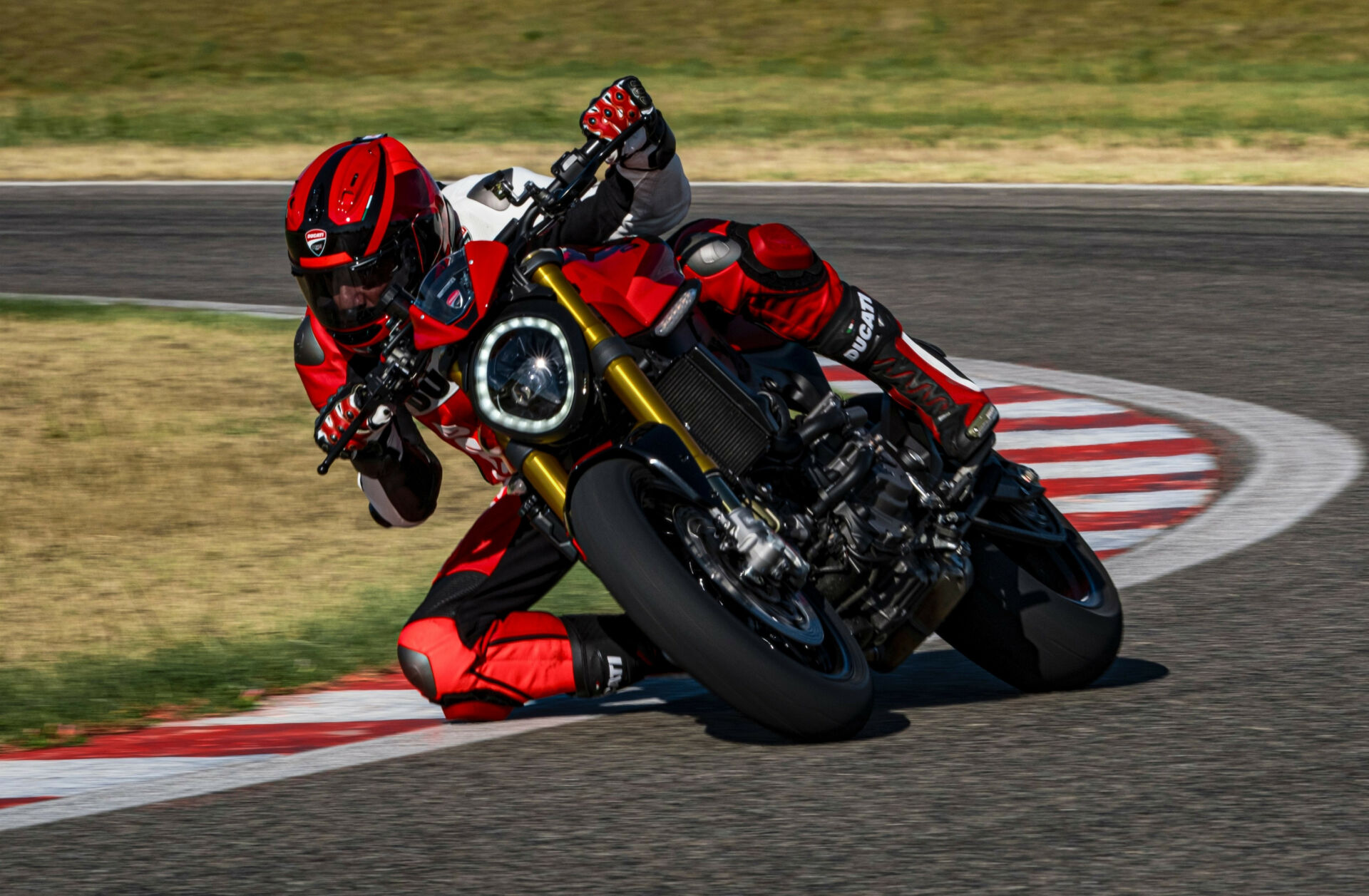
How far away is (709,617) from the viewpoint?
171 inches

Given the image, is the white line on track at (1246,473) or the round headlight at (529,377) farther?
the white line on track at (1246,473)

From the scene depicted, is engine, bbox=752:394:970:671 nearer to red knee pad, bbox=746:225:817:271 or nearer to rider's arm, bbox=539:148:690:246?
red knee pad, bbox=746:225:817:271

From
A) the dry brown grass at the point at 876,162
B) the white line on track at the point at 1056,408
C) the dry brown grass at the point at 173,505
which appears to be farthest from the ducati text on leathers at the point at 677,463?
the dry brown grass at the point at 876,162

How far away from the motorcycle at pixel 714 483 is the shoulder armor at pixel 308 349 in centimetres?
43

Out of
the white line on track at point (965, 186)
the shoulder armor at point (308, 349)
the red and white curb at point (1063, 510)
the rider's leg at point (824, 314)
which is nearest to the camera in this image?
the red and white curb at point (1063, 510)

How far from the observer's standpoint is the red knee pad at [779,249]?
16.7ft

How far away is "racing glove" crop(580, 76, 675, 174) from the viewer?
16.4 feet

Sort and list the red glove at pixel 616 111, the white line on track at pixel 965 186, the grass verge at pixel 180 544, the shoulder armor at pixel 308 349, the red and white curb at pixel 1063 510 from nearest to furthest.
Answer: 1. the red and white curb at pixel 1063 510
2. the red glove at pixel 616 111
3. the shoulder armor at pixel 308 349
4. the grass verge at pixel 180 544
5. the white line on track at pixel 965 186

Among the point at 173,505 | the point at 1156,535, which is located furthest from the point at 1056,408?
the point at 173,505

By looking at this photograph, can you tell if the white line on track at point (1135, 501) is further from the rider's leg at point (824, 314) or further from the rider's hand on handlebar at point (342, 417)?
the rider's hand on handlebar at point (342, 417)

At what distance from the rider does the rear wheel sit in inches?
13.0

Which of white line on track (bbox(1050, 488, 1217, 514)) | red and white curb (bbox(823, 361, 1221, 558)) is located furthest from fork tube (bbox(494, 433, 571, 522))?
white line on track (bbox(1050, 488, 1217, 514))

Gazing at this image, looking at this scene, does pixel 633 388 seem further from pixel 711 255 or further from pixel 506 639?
pixel 506 639

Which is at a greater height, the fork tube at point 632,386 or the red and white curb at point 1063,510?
the fork tube at point 632,386
